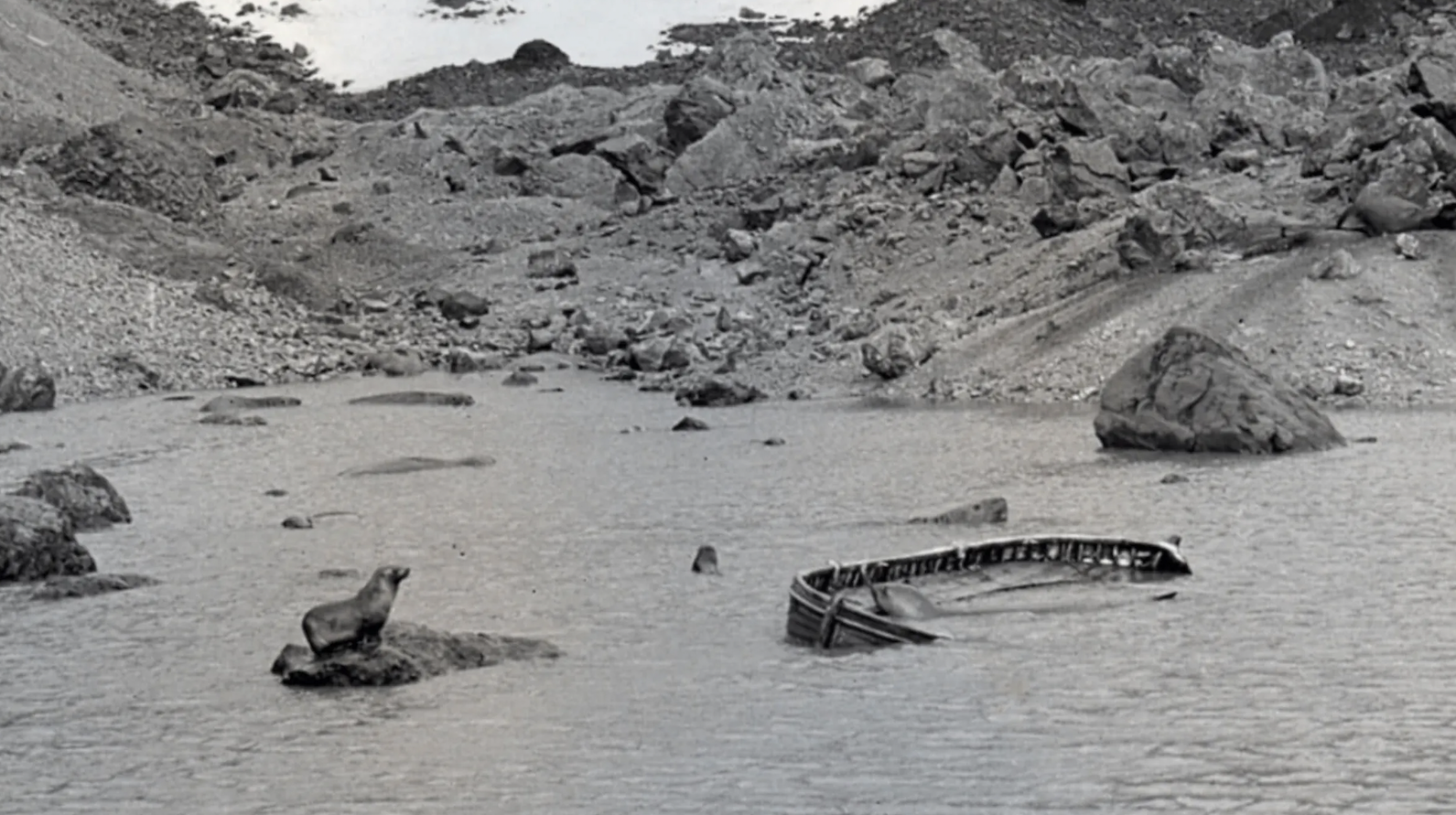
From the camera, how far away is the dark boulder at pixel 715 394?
30109mm

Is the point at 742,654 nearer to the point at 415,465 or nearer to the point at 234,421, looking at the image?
the point at 415,465

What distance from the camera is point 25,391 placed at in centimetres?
3106

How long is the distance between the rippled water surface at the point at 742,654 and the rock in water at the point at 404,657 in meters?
0.17

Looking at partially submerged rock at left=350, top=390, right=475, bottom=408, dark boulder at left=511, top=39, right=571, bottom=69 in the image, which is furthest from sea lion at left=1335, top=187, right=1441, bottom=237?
dark boulder at left=511, top=39, right=571, bottom=69

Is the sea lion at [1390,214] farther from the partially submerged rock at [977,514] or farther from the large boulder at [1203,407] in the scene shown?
the partially submerged rock at [977,514]

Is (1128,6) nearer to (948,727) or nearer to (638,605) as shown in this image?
(638,605)

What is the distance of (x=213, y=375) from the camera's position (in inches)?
1347

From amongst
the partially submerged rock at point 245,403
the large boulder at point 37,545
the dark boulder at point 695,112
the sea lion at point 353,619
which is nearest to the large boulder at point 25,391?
the partially submerged rock at point 245,403

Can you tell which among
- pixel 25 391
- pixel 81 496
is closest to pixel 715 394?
pixel 25 391

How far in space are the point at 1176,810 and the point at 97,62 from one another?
47842 mm

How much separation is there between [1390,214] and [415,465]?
1397 centimetres

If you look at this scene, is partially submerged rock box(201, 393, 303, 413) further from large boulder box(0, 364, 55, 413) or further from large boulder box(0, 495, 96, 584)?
large boulder box(0, 495, 96, 584)

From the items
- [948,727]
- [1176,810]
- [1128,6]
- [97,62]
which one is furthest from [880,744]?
[1128,6]

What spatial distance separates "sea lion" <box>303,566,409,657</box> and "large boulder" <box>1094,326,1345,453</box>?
11.7 meters
